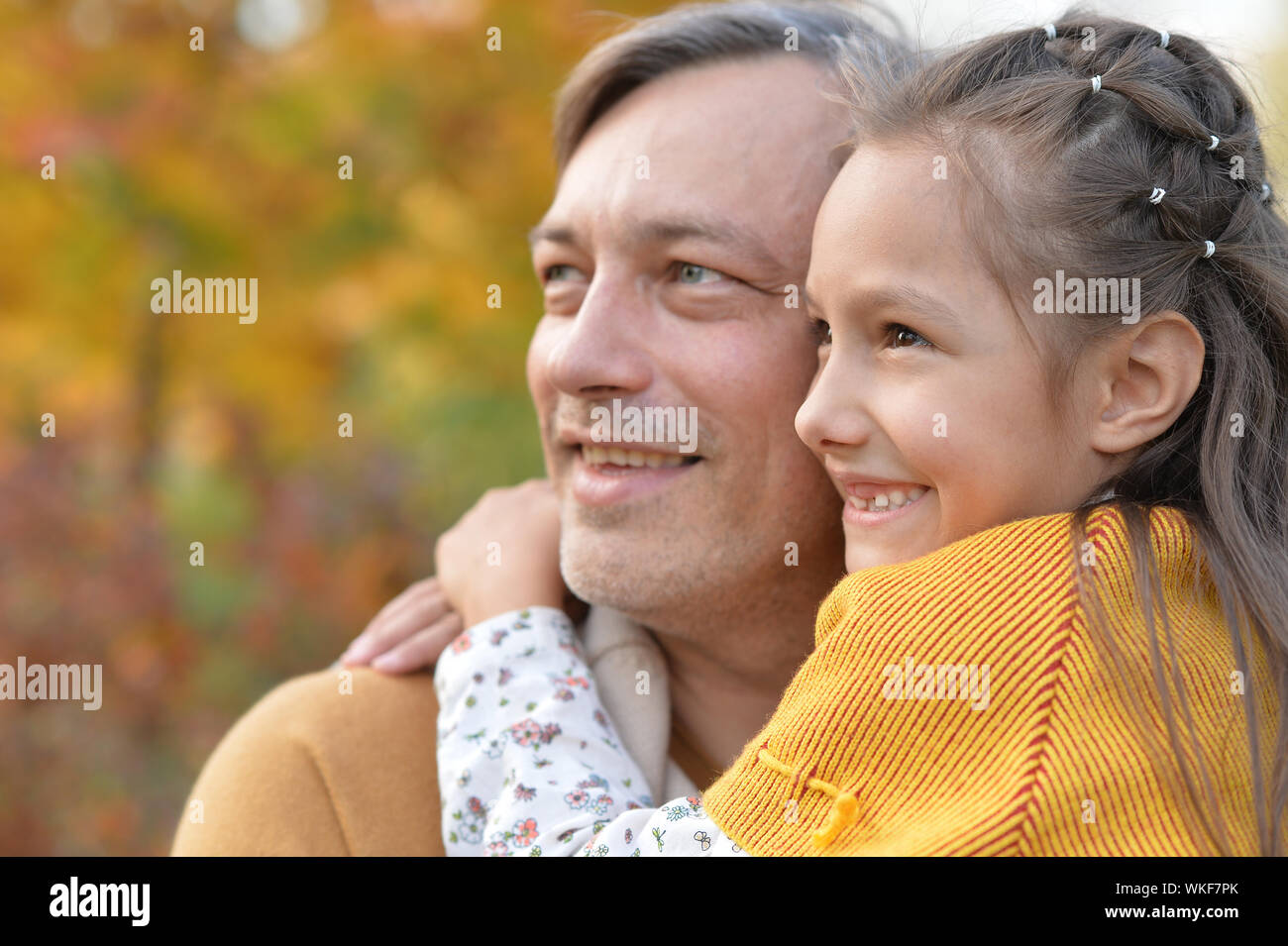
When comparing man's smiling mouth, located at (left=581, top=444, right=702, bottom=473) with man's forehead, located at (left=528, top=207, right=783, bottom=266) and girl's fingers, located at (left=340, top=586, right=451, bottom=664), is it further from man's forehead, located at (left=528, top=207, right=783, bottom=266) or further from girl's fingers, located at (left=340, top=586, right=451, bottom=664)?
girl's fingers, located at (left=340, top=586, right=451, bottom=664)

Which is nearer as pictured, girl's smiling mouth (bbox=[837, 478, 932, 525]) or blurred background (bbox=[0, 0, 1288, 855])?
girl's smiling mouth (bbox=[837, 478, 932, 525])

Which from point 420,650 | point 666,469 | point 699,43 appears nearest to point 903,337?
point 666,469

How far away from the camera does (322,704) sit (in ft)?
8.24

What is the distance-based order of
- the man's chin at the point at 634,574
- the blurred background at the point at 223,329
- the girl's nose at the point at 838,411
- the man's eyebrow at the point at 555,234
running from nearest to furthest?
the girl's nose at the point at 838,411 → the man's chin at the point at 634,574 → the man's eyebrow at the point at 555,234 → the blurred background at the point at 223,329

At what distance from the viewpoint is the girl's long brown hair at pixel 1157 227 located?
190 cm

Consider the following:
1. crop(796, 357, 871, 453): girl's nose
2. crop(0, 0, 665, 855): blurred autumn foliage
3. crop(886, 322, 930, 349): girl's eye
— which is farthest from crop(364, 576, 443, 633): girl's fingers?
crop(0, 0, 665, 855): blurred autumn foliage

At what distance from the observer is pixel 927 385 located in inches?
75.8

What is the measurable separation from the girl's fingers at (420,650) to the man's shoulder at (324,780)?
55 mm

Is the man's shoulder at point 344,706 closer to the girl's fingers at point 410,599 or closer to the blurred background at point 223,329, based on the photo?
the girl's fingers at point 410,599

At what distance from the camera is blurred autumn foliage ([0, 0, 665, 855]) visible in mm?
4684

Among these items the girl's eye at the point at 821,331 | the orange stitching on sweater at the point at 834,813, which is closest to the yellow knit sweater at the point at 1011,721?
the orange stitching on sweater at the point at 834,813

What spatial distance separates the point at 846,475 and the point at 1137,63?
773 mm

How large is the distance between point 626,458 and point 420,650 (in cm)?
59
